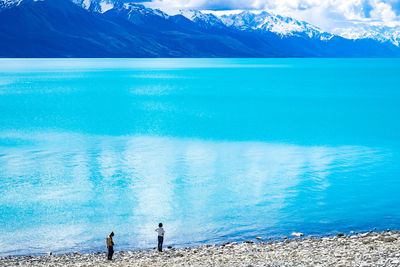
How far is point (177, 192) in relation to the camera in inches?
1259

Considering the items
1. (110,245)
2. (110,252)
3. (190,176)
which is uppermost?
(190,176)

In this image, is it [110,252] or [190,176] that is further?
[190,176]

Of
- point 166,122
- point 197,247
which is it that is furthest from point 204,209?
point 166,122

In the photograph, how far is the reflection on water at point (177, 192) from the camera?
24.5 m

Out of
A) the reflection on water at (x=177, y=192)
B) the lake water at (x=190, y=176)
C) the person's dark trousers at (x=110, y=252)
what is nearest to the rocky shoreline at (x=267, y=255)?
the person's dark trousers at (x=110, y=252)

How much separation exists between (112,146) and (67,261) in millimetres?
28969

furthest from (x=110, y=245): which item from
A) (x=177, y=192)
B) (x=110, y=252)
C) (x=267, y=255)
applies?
(x=177, y=192)

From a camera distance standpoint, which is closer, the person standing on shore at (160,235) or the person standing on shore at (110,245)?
the person standing on shore at (110,245)

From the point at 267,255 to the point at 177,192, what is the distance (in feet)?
48.2

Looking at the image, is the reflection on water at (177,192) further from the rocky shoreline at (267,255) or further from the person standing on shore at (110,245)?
the person standing on shore at (110,245)

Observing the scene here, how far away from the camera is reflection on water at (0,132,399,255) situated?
80.4ft

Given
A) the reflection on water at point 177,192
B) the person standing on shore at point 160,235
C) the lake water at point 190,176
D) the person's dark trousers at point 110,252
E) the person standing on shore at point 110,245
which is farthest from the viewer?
the lake water at point 190,176

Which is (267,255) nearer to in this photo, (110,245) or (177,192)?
(110,245)

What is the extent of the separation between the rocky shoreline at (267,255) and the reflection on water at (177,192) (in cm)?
188
